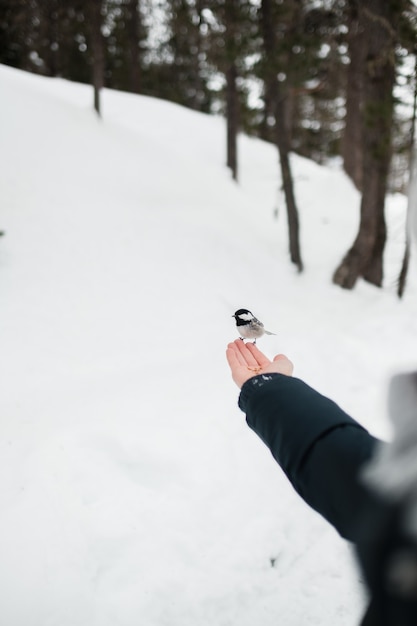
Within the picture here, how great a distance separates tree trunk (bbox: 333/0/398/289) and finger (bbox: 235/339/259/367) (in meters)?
6.77

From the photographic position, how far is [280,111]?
352 inches

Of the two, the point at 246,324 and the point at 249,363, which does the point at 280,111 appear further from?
the point at 249,363

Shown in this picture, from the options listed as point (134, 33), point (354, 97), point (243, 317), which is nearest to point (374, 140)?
point (354, 97)

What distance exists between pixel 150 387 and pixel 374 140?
678 centimetres

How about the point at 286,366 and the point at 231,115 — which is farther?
the point at 231,115

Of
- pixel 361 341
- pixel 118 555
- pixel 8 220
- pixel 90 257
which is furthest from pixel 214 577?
pixel 8 220

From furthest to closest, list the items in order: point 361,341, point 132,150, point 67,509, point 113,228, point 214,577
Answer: point 132,150, point 113,228, point 361,341, point 67,509, point 214,577

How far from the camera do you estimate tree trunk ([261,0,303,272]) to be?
26.7 feet

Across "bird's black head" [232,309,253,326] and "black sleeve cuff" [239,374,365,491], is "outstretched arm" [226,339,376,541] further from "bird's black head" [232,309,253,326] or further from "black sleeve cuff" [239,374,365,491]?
"bird's black head" [232,309,253,326]

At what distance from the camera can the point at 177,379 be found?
538cm

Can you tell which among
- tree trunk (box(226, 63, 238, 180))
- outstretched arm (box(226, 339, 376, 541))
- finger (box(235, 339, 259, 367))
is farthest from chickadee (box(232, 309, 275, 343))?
tree trunk (box(226, 63, 238, 180))

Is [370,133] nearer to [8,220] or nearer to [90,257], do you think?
[90,257]

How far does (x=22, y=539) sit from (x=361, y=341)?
562cm

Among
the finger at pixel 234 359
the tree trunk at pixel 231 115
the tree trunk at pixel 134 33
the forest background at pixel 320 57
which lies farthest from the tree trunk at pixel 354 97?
the finger at pixel 234 359
